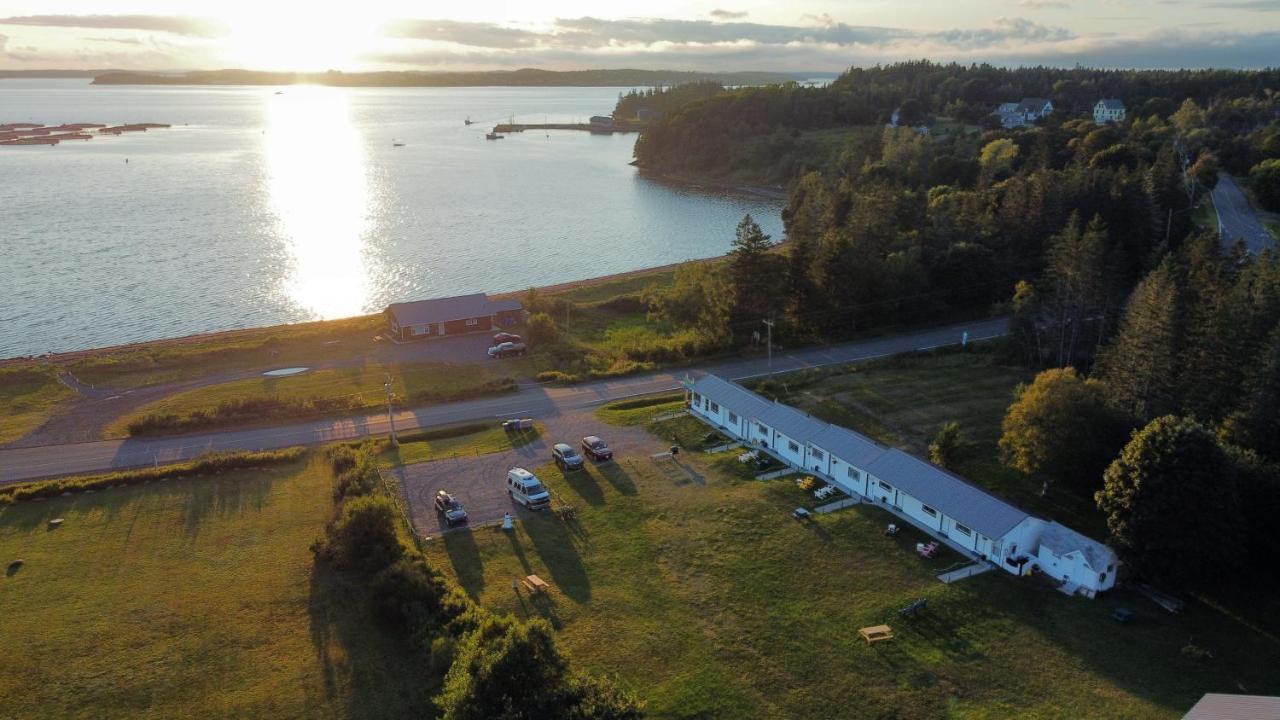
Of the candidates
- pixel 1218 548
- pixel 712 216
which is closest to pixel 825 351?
pixel 1218 548

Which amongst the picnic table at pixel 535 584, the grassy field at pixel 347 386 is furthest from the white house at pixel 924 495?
the grassy field at pixel 347 386

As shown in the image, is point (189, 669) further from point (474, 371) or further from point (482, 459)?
point (474, 371)

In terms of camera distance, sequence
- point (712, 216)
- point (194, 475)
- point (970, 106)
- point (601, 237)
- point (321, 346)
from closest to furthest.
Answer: point (194, 475), point (321, 346), point (601, 237), point (712, 216), point (970, 106)

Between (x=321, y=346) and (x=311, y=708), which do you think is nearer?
(x=311, y=708)

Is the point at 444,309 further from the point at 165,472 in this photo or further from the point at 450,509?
the point at 450,509

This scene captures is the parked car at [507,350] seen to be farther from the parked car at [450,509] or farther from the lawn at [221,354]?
the parked car at [450,509]

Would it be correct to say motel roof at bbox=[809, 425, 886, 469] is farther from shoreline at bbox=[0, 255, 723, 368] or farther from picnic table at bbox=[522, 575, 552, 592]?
shoreline at bbox=[0, 255, 723, 368]
